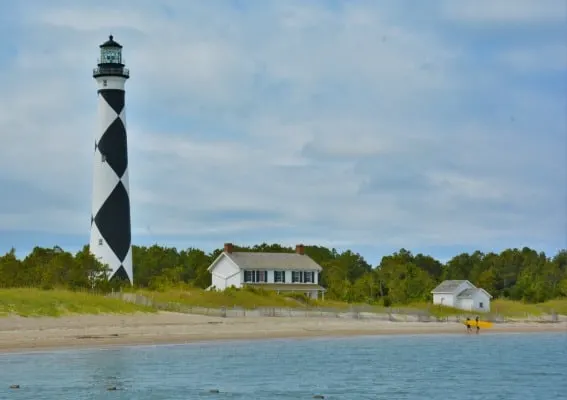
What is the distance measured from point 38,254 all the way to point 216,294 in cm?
1225

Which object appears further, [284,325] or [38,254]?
[38,254]

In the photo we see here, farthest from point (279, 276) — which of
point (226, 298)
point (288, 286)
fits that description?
point (226, 298)

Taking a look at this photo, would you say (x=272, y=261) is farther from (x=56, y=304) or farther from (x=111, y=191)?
(x=56, y=304)

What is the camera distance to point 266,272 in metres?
75.0

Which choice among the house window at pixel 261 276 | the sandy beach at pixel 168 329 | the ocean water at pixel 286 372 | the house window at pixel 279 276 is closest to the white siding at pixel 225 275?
the house window at pixel 261 276

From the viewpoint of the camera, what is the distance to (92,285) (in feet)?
181

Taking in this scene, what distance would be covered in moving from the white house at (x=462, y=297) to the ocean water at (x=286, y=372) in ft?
94.0

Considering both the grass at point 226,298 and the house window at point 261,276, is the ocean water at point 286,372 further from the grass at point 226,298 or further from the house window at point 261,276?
the house window at point 261,276

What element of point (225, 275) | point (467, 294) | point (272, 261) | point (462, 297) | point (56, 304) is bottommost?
point (56, 304)

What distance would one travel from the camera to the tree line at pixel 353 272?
5703cm

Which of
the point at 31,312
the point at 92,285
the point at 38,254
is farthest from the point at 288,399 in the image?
the point at 38,254

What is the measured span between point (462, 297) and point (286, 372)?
43.9 meters

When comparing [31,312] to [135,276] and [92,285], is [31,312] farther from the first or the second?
[135,276]

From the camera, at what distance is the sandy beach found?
128ft
